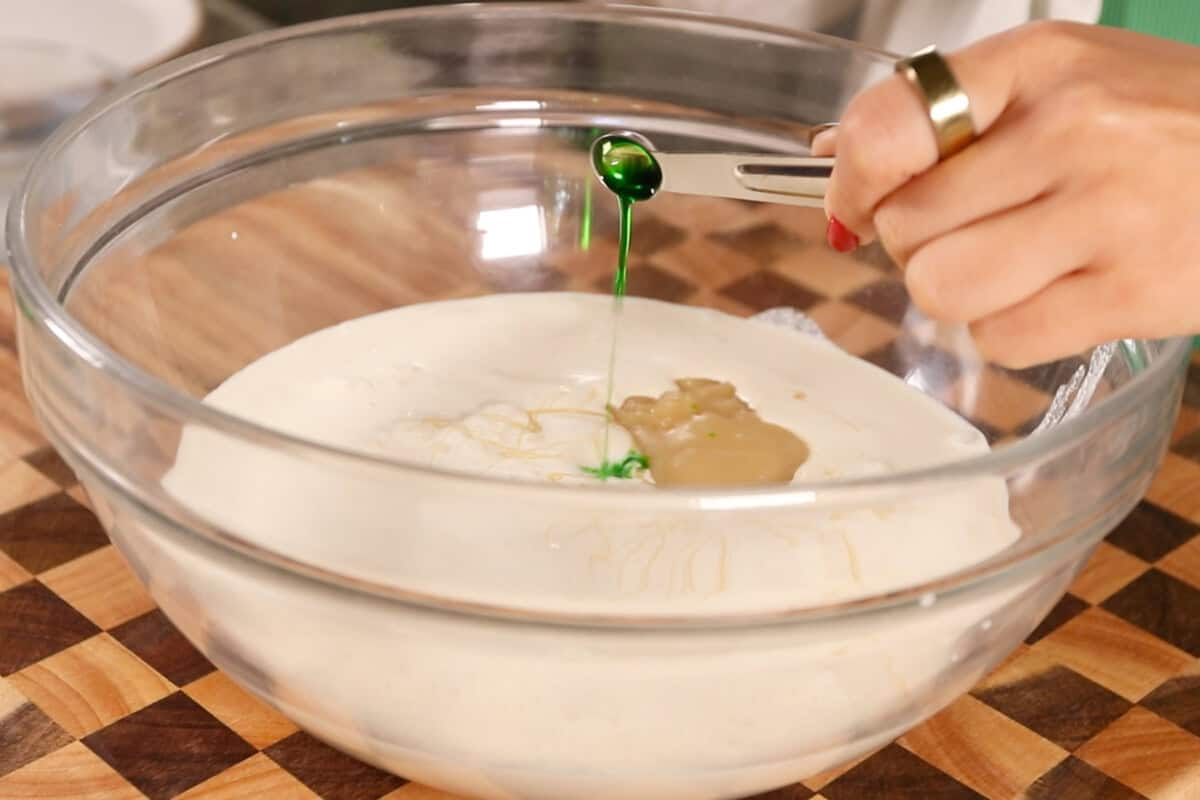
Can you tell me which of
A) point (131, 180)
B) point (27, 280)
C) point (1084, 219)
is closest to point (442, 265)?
point (131, 180)

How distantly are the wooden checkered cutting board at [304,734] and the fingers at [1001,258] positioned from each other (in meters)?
0.24

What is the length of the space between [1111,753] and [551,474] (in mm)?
318

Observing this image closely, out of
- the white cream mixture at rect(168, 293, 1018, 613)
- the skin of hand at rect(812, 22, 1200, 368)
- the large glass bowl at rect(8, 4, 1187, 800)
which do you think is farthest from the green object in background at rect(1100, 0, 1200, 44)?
the skin of hand at rect(812, 22, 1200, 368)

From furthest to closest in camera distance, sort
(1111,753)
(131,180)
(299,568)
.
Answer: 1. (131,180)
2. (1111,753)
3. (299,568)

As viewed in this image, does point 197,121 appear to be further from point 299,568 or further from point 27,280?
point 299,568

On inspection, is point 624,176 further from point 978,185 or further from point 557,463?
point 978,185

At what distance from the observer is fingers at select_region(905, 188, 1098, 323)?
24.7 inches

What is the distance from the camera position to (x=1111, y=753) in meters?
0.76

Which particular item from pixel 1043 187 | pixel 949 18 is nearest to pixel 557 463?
pixel 1043 187

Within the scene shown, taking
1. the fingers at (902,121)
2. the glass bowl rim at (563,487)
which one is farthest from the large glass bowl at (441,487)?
the fingers at (902,121)

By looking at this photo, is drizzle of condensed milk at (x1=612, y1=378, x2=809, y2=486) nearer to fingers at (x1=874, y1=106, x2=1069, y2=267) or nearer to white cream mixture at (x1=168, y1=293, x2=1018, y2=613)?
white cream mixture at (x1=168, y1=293, x2=1018, y2=613)

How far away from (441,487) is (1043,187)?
28 cm

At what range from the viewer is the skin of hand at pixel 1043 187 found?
62 centimetres

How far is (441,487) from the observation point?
530mm
